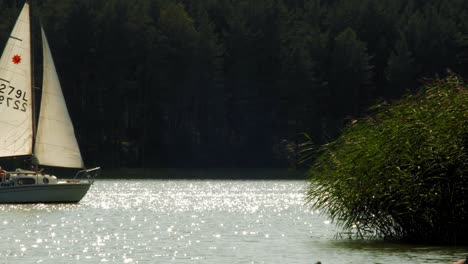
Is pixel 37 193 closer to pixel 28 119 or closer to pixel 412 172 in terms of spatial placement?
pixel 28 119

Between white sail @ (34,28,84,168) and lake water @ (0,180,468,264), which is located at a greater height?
white sail @ (34,28,84,168)

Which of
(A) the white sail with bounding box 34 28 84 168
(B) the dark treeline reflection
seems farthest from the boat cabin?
(B) the dark treeline reflection

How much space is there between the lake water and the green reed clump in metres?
0.96

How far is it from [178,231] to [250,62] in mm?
87572

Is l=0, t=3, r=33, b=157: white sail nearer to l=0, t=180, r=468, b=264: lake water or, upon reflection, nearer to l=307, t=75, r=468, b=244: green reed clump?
l=0, t=180, r=468, b=264: lake water

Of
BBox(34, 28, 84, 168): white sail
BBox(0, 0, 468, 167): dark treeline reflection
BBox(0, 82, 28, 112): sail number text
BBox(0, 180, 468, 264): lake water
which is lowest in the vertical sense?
BBox(0, 180, 468, 264): lake water

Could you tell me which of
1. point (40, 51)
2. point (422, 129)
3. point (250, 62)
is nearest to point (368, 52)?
point (250, 62)

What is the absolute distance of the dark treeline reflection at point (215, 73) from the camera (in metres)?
132

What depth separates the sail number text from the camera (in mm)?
73812

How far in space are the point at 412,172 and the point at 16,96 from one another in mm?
38430

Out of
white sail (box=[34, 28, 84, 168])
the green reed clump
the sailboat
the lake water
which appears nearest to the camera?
the lake water

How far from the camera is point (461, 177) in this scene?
131 ft

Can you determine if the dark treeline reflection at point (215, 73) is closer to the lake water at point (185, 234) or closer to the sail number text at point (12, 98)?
the lake water at point (185, 234)

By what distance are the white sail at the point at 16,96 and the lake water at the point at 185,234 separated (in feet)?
15.0
